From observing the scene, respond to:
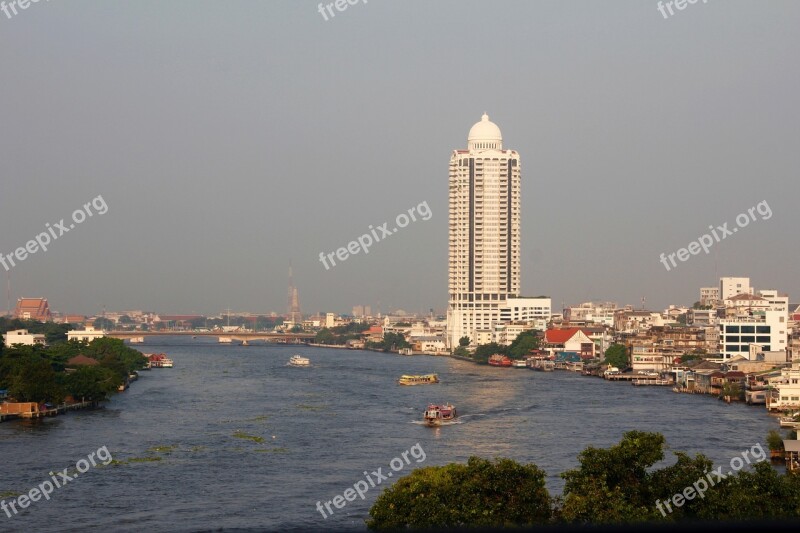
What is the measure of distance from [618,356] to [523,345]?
22.7ft

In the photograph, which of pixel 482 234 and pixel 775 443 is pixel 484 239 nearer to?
pixel 482 234

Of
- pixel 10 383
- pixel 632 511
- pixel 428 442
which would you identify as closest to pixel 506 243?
pixel 10 383

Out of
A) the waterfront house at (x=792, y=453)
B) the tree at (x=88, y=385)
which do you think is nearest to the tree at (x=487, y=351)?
the tree at (x=88, y=385)

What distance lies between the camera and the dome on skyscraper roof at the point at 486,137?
46.9 m

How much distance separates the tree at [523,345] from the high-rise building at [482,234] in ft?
18.7

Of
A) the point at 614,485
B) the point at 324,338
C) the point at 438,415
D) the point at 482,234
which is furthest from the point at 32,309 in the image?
the point at 614,485

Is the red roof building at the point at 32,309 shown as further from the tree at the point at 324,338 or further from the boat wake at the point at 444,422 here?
the boat wake at the point at 444,422

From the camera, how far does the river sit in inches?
367

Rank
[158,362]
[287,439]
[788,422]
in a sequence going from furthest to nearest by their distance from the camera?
[158,362] → [788,422] → [287,439]

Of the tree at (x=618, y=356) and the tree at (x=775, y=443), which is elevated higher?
the tree at (x=618, y=356)

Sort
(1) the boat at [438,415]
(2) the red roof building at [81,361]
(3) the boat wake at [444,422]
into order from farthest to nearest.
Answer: (2) the red roof building at [81,361], (1) the boat at [438,415], (3) the boat wake at [444,422]

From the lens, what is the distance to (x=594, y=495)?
22.0ft

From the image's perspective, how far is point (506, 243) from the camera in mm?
46219

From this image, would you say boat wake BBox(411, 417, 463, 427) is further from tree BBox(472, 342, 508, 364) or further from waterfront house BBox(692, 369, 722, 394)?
tree BBox(472, 342, 508, 364)
